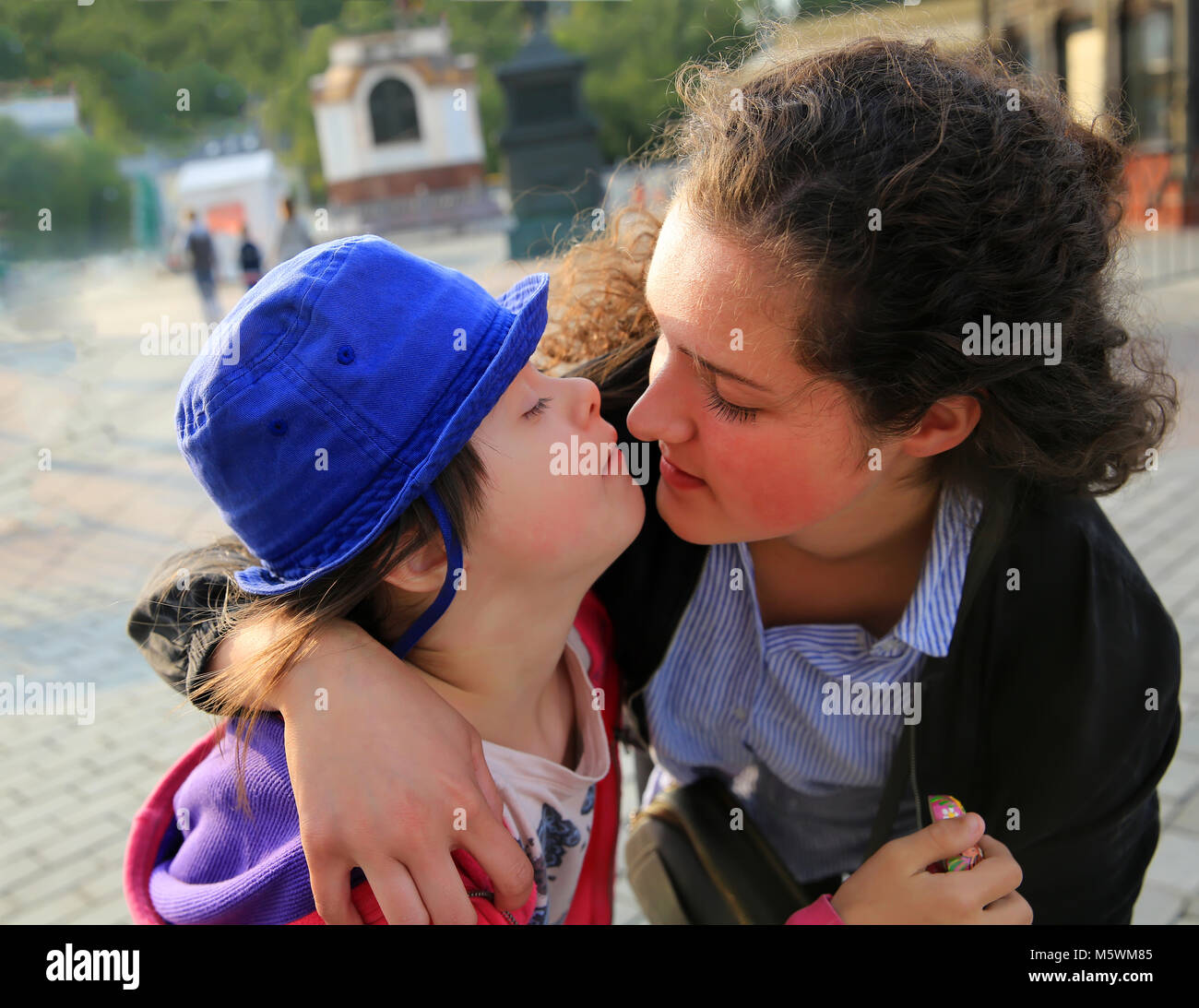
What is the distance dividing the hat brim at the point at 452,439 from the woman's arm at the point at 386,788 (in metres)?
0.15

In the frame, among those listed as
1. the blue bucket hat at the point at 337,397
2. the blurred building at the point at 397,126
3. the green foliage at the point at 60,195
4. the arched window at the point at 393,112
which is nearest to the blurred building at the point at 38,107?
the green foliage at the point at 60,195

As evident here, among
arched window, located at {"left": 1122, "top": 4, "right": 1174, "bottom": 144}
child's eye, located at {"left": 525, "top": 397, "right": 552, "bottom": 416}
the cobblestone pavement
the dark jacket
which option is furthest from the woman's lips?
A: arched window, located at {"left": 1122, "top": 4, "right": 1174, "bottom": 144}

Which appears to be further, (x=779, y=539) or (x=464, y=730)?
(x=779, y=539)

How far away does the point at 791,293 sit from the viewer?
5.32 ft

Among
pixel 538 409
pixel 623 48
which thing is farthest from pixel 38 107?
pixel 623 48

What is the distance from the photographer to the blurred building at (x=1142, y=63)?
12.9 metres

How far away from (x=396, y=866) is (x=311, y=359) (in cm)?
74

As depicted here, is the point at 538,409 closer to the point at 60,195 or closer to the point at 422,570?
the point at 422,570

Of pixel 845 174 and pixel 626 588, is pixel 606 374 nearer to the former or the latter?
pixel 626 588

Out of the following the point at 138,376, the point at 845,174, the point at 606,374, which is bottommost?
the point at 138,376

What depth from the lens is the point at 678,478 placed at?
1.82 m
